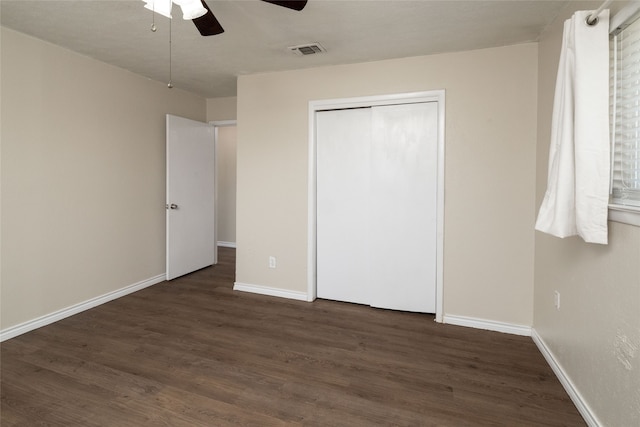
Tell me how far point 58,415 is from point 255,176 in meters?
2.51

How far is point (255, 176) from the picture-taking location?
3637mm

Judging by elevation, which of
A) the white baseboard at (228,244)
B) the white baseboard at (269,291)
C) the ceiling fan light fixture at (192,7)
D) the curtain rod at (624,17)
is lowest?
the white baseboard at (269,291)

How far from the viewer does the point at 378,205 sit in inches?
126

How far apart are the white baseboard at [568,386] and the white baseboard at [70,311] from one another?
3.96 metres

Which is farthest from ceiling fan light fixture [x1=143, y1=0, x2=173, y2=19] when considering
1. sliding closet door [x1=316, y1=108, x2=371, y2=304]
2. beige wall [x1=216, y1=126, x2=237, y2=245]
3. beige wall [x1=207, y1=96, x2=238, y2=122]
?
beige wall [x1=216, y1=126, x2=237, y2=245]

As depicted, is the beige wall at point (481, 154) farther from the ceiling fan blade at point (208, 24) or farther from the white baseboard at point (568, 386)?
the ceiling fan blade at point (208, 24)

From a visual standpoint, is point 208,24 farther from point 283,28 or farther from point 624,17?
point 624,17

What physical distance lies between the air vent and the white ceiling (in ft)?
0.18

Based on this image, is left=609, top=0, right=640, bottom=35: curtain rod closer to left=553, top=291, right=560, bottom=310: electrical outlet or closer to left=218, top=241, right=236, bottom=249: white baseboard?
left=553, top=291, right=560, bottom=310: electrical outlet

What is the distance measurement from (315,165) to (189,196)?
6.17 ft

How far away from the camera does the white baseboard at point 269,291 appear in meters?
3.52

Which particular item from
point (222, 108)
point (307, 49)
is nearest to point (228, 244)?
point (222, 108)

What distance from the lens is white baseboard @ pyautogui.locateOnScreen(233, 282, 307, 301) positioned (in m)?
3.52

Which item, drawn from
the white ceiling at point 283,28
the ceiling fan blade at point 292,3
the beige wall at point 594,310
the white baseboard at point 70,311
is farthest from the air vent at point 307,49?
the white baseboard at point 70,311
